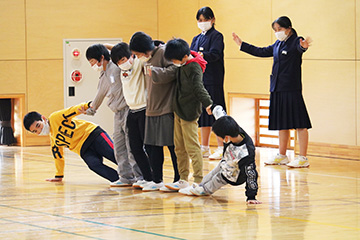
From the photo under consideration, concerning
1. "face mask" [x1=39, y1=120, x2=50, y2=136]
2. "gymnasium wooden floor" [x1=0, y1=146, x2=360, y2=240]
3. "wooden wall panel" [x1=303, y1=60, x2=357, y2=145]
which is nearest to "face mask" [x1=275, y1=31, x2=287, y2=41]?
"wooden wall panel" [x1=303, y1=60, x2=357, y2=145]

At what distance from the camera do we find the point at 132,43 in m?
4.62

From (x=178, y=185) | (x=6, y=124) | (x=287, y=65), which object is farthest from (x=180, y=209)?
(x=6, y=124)

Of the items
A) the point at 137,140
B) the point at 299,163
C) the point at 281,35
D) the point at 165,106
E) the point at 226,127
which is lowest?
the point at 299,163

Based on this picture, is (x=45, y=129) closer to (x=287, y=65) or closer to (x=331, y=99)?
(x=287, y=65)

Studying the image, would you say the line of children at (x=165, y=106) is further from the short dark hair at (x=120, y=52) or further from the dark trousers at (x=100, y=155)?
the dark trousers at (x=100, y=155)

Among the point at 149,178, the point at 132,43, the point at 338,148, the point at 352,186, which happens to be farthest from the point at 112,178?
the point at 338,148

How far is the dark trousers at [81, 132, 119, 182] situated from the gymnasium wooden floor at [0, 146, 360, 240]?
0.12m

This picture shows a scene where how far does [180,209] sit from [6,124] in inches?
183

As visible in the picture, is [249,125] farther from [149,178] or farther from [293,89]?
[149,178]

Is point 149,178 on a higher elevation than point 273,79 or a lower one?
lower

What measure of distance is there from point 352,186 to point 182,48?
1.75 metres

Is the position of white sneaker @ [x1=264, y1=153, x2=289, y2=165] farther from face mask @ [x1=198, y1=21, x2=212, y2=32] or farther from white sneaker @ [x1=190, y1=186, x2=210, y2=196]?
white sneaker @ [x1=190, y1=186, x2=210, y2=196]

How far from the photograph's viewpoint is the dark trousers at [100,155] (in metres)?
5.19

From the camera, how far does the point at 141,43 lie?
15.1 ft
